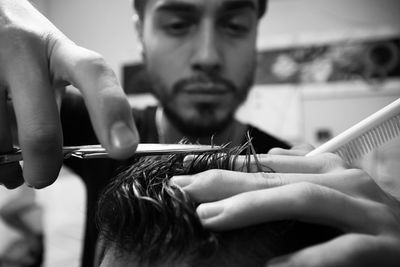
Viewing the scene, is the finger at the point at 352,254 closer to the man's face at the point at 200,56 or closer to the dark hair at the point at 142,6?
the man's face at the point at 200,56

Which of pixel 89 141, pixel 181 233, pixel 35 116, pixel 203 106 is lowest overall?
pixel 89 141

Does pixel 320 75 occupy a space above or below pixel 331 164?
below

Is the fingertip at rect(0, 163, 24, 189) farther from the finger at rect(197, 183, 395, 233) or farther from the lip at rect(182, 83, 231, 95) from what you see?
the lip at rect(182, 83, 231, 95)

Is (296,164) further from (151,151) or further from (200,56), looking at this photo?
Answer: (200,56)

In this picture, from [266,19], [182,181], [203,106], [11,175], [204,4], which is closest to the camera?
[182,181]

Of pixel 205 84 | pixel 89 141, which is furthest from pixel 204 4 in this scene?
pixel 89 141

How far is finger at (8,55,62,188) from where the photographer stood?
1.48 feet

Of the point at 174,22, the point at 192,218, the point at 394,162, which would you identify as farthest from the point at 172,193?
the point at 394,162

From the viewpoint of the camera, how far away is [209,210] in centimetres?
37

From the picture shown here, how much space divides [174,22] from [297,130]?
117cm

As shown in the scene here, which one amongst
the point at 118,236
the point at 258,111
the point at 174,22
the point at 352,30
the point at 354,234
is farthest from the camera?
the point at 258,111

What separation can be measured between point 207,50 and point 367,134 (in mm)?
680

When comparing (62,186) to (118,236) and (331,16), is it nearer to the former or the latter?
(118,236)

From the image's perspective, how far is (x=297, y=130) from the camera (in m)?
1.99
